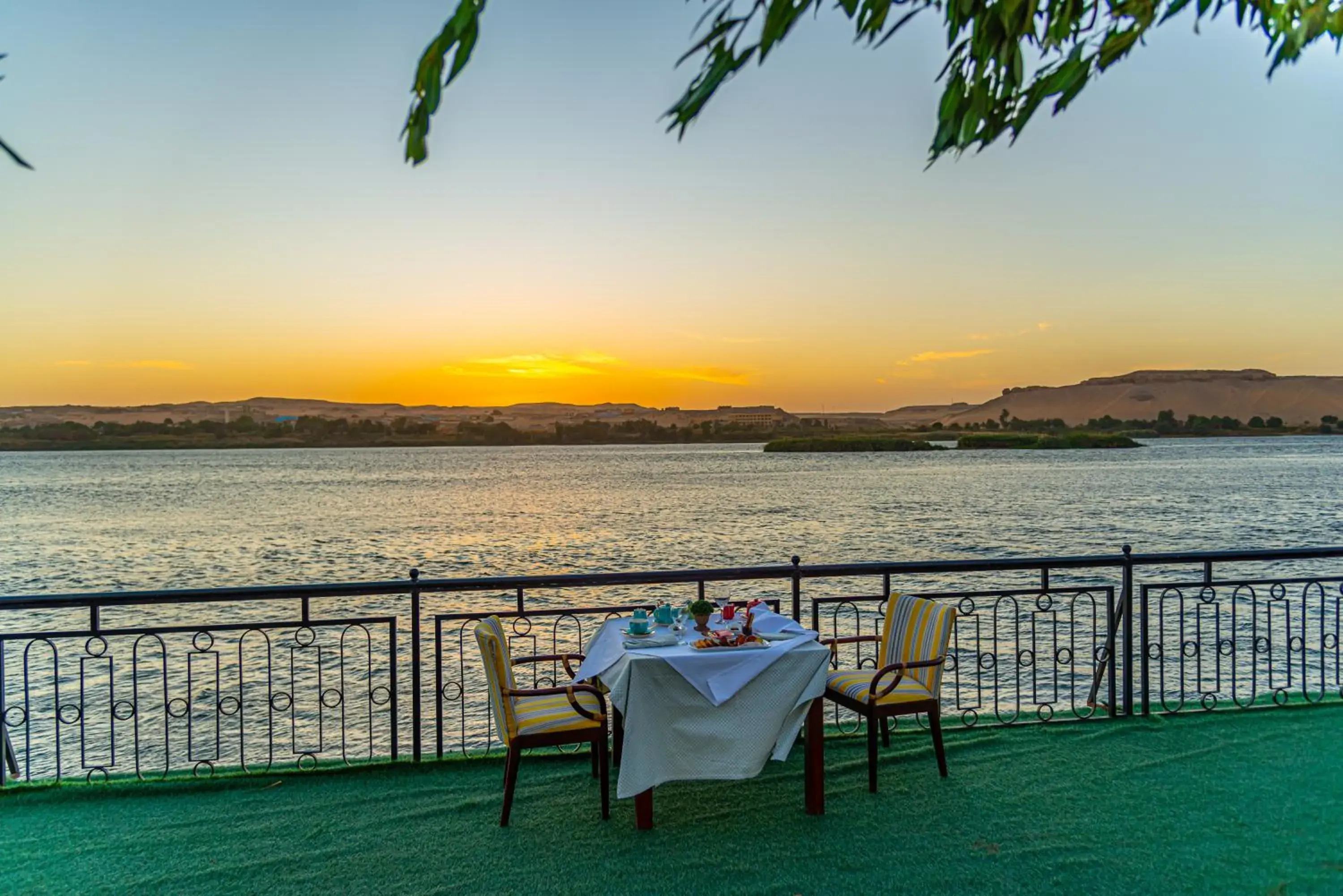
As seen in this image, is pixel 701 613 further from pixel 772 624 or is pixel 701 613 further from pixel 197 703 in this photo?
pixel 197 703

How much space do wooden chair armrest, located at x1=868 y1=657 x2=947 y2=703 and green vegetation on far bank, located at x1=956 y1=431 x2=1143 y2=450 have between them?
353 feet

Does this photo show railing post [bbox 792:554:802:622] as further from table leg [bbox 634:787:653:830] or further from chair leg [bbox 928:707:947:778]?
table leg [bbox 634:787:653:830]

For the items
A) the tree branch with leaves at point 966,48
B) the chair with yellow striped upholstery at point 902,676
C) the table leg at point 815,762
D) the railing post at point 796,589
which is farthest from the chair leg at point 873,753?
the tree branch with leaves at point 966,48

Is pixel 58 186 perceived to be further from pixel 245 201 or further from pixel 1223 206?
pixel 1223 206

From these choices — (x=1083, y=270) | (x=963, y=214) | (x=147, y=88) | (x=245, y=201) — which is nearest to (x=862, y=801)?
(x=963, y=214)

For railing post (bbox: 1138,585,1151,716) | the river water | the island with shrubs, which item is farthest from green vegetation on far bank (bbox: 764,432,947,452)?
railing post (bbox: 1138,585,1151,716)

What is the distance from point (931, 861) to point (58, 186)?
13163 mm

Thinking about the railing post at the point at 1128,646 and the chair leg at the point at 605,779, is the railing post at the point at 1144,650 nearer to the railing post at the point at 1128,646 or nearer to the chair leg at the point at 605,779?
the railing post at the point at 1128,646

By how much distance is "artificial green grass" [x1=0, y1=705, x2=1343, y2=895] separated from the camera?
3547 millimetres

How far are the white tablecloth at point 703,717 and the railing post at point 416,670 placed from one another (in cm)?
148

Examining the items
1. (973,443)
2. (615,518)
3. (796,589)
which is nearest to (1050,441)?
(973,443)

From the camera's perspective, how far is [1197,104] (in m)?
7.86

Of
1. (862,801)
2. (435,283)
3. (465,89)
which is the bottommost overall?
(862,801)

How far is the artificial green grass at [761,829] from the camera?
3.55 m
